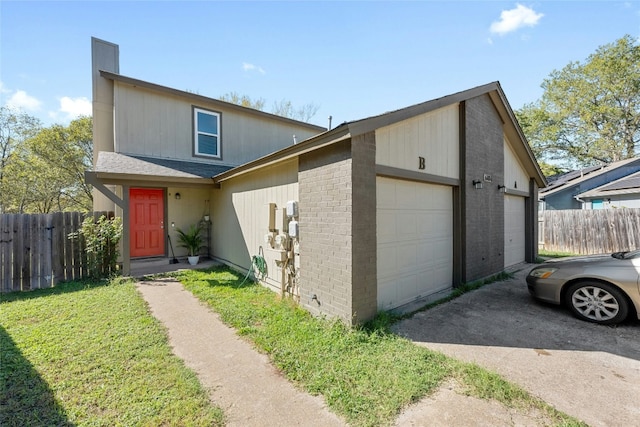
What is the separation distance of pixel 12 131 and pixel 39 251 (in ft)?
56.0

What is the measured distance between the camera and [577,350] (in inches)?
131

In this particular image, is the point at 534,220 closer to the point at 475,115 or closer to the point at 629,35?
the point at 475,115

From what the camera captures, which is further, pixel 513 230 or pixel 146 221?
pixel 146 221

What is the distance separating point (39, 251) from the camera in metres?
6.22

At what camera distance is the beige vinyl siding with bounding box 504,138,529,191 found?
25.3 feet

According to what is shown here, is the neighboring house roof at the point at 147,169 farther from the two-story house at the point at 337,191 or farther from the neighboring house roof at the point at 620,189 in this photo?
the neighboring house roof at the point at 620,189

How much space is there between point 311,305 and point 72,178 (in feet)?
64.8

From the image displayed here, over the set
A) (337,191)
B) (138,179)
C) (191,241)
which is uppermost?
(138,179)

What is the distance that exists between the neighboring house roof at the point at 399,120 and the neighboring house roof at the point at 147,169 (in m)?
0.78

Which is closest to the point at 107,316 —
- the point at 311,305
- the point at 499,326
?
the point at 311,305

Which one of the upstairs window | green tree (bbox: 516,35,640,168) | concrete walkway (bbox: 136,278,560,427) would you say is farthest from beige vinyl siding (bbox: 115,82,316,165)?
green tree (bbox: 516,35,640,168)

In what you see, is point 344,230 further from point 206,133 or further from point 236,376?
point 206,133

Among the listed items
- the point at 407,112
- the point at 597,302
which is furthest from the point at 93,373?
the point at 597,302

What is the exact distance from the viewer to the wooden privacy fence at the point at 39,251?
595cm
